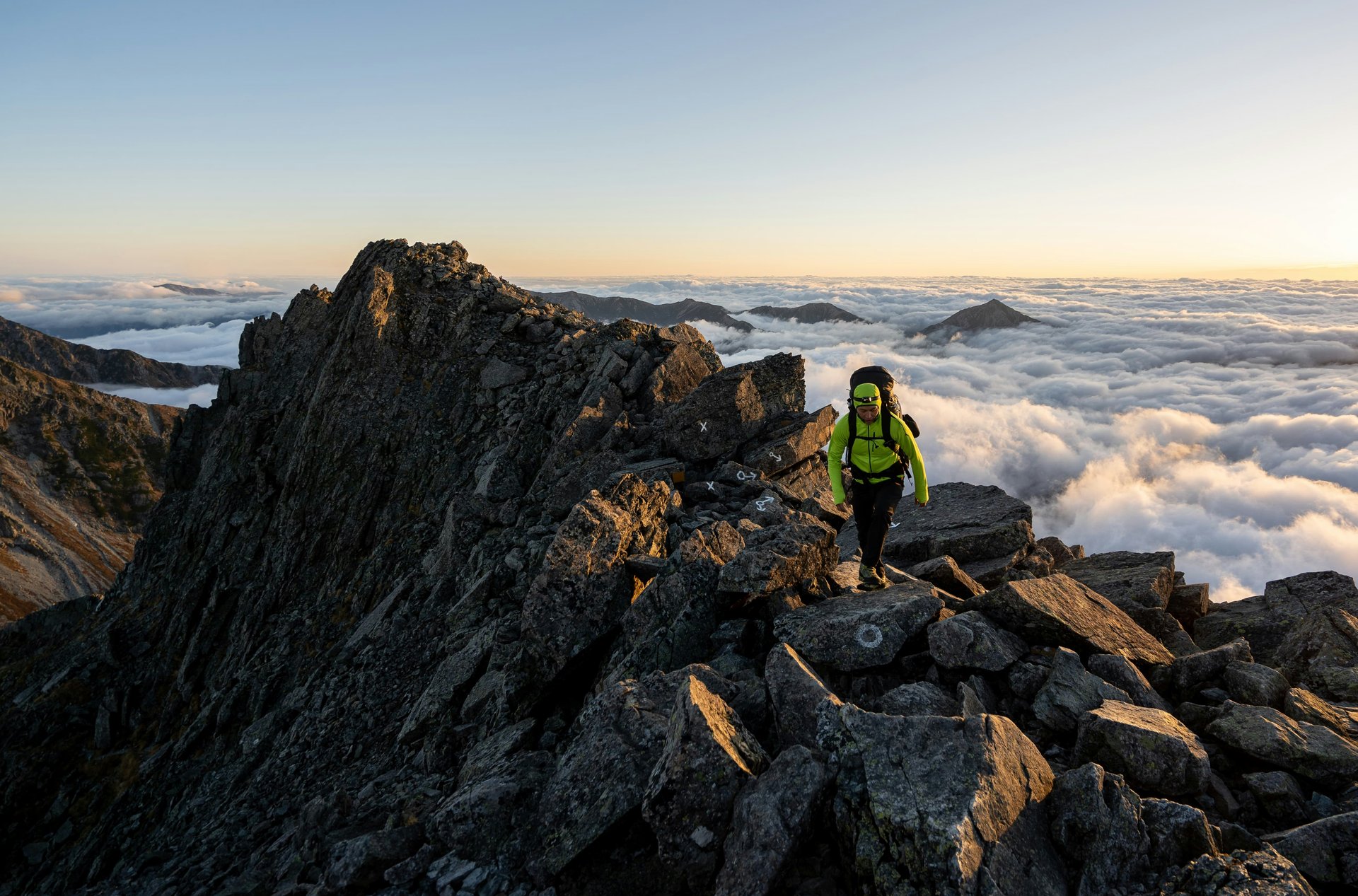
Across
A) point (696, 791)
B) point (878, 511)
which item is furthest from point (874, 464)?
point (696, 791)

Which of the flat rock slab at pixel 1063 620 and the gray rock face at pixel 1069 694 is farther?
the flat rock slab at pixel 1063 620

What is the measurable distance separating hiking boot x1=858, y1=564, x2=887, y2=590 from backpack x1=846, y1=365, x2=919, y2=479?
6.49 ft

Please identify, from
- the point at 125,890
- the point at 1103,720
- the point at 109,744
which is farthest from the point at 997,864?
the point at 109,744

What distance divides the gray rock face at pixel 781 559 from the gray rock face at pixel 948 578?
1977 mm

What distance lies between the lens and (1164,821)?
21.2ft

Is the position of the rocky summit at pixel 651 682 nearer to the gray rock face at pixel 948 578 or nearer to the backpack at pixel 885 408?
the gray rock face at pixel 948 578

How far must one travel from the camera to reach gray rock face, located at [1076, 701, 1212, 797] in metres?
7.46

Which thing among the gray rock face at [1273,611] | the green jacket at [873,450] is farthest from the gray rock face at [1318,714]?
the green jacket at [873,450]

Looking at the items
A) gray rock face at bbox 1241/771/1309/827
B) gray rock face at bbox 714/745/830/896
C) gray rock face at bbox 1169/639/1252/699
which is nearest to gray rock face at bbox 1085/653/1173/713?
gray rock face at bbox 1169/639/1252/699

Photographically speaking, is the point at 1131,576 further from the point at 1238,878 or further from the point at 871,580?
the point at 1238,878

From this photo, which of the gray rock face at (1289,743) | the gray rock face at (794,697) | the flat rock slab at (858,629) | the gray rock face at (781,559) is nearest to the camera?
the gray rock face at (1289,743)

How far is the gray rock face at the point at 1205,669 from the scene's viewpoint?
391 inches

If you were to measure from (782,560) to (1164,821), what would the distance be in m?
6.28

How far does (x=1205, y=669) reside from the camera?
999cm
